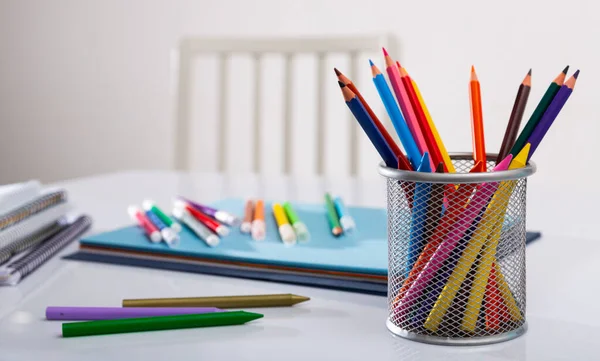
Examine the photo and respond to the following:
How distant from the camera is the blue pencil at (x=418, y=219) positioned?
0.49 metres

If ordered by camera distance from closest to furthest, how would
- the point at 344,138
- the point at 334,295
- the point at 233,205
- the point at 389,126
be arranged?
the point at 334,295 < the point at 233,205 < the point at 389,126 < the point at 344,138

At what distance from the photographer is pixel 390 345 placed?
1.71 feet

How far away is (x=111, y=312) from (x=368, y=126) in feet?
0.75

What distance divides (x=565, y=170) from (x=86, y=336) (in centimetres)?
236

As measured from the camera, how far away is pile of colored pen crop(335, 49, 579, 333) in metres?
0.49

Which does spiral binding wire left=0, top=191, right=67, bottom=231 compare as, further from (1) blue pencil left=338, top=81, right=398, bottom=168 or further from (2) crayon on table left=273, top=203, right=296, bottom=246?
(1) blue pencil left=338, top=81, right=398, bottom=168

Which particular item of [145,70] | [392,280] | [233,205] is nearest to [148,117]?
[145,70]

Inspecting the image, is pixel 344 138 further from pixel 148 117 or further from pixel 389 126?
pixel 389 126

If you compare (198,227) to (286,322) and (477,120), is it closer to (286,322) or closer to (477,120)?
(286,322)

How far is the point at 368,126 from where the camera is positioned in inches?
19.6

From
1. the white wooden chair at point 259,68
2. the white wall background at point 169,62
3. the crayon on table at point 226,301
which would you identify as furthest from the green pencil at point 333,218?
the white wall background at point 169,62

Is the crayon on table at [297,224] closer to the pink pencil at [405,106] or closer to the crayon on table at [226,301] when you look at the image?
the crayon on table at [226,301]

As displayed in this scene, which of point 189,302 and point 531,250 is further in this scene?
point 531,250

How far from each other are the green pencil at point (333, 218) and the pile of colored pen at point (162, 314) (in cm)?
21
